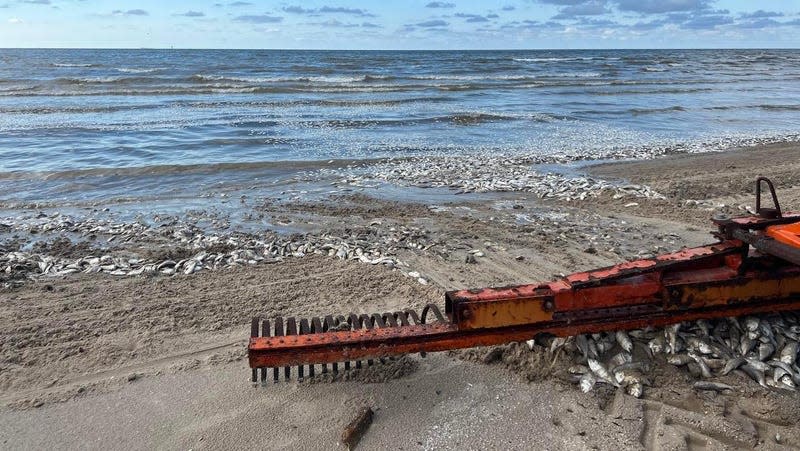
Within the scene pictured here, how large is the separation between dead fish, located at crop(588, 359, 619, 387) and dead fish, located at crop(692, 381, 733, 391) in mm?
508

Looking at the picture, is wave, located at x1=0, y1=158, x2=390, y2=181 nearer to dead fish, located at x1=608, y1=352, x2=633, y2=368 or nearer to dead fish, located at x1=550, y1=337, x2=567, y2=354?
dead fish, located at x1=550, y1=337, x2=567, y2=354

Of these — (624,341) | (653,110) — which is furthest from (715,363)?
(653,110)

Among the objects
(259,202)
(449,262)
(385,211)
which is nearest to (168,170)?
(259,202)

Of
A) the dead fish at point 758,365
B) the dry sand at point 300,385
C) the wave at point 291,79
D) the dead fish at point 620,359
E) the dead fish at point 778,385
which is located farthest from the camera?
the wave at point 291,79

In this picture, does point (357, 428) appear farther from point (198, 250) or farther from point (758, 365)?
point (198, 250)

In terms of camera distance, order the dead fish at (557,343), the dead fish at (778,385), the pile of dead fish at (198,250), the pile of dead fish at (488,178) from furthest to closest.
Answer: the pile of dead fish at (488,178)
the pile of dead fish at (198,250)
the dead fish at (557,343)
the dead fish at (778,385)

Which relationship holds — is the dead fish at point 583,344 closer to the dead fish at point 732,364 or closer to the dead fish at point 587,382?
the dead fish at point 587,382

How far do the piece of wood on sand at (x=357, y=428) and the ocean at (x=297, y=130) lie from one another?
6.21 metres

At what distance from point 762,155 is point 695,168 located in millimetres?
2724

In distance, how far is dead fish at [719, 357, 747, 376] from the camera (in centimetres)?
369

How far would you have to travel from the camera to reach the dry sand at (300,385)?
3430 mm

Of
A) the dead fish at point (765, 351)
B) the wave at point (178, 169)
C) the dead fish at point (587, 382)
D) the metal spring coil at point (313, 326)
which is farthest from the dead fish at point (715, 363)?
the wave at point (178, 169)

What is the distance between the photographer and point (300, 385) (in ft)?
12.6

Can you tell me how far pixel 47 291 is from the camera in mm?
5574
